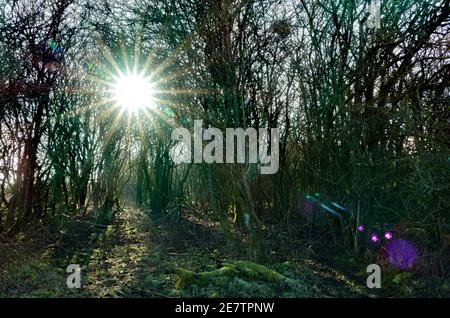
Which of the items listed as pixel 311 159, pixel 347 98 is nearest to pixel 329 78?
pixel 347 98

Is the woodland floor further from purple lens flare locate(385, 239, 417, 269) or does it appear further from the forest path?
purple lens flare locate(385, 239, 417, 269)

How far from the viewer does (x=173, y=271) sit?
19.4ft

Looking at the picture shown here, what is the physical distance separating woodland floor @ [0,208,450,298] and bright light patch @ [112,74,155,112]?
140 inches

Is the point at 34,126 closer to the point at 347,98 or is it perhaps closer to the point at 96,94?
the point at 96,94

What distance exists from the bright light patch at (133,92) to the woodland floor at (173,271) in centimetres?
355

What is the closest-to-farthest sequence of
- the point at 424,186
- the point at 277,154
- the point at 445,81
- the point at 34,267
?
the point at 424,186 → the point at 34,267 → the point at 445,81 → the point at 277,154

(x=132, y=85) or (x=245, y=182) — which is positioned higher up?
(x=132, y=85)

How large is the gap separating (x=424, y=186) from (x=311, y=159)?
10.6 ft

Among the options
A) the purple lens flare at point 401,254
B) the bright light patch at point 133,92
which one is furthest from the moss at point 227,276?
the bright light patch at point 133,92

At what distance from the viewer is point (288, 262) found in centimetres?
618

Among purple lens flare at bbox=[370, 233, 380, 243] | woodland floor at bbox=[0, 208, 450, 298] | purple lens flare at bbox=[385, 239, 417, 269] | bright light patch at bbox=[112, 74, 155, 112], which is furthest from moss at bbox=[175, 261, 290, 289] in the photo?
bright light patch at bbox=[112, 74, 155, 112]

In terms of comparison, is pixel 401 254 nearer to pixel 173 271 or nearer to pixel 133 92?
pixel 173 271

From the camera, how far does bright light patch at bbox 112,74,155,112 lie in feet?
30.7

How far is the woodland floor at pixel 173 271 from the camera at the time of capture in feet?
16.7
